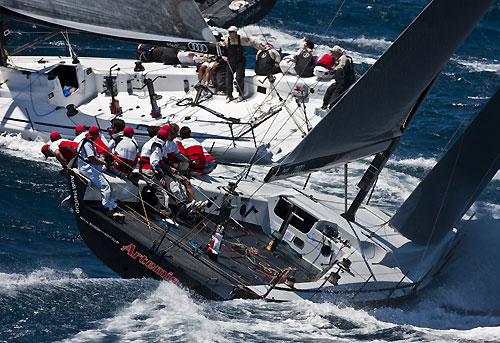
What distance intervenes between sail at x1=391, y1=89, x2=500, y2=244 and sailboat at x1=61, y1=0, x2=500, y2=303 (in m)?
0.02

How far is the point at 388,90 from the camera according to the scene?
34.9ft

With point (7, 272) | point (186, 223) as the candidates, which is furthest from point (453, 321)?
point (7, 272)

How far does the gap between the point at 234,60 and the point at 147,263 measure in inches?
317

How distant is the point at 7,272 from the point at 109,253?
1.62m

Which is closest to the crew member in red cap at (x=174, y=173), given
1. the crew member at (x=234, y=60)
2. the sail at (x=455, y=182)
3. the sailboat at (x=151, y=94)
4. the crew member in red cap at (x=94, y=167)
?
the crew member in red cap at (x=94, y=167)

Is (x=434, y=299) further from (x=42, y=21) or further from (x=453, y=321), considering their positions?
(x=42, y=21)

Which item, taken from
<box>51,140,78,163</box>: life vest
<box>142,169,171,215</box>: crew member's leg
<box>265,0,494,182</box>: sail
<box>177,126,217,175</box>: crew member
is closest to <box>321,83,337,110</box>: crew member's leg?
<box>177,126,217,175</box>: crew member

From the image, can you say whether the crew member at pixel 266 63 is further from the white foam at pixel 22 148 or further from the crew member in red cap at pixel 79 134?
the crew member in red cap at pixel 79 134

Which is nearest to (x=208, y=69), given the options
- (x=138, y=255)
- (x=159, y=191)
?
(x=159, y=191)

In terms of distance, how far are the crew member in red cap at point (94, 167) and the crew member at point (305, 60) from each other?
25.8 ft

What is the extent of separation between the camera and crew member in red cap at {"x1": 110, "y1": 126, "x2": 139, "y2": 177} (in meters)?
12.0

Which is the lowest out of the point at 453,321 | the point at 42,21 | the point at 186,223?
the point at 453,321

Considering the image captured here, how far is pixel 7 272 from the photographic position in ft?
37.9

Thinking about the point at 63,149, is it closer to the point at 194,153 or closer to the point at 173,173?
the point at 173,173
